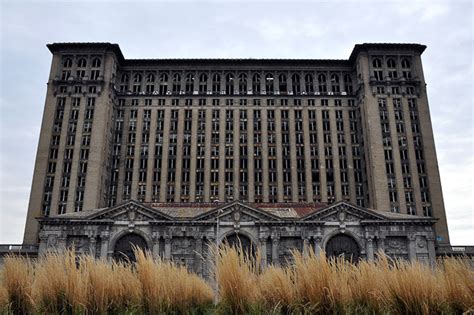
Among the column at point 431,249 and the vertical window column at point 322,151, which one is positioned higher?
the vertical window column at point 322,151

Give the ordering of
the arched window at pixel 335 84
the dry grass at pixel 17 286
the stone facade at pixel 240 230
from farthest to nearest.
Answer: the arched window at pixel 335 84, the stone facade at pixel 240 230, the dry grass at pixel 17 286

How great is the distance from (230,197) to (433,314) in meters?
70.3

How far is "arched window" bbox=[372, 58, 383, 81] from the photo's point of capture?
270 ft

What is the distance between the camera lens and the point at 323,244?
46.7 metres

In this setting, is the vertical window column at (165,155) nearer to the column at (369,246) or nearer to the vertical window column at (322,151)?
the vertical window column at (322,151)

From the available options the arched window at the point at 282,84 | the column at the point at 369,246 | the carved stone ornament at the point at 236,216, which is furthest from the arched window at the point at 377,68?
the carved stone ornament at the point at 236,216

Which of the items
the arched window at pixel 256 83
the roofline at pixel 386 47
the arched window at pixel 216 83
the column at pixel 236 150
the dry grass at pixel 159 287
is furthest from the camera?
the arched window at pixel 256 83

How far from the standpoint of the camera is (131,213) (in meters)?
47.9

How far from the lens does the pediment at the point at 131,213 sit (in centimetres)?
4766

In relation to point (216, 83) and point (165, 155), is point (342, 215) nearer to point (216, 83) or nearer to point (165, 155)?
point (165, 155)

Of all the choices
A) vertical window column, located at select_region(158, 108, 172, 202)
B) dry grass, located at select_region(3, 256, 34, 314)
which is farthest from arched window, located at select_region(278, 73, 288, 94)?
dry grass, located at select_region(3, 256, 34, 314)

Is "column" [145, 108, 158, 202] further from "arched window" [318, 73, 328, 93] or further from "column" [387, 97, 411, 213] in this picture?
"column" [387, 97, 411, 213]

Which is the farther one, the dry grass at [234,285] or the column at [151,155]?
the column at [151,155]

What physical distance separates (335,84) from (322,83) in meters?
3.22
